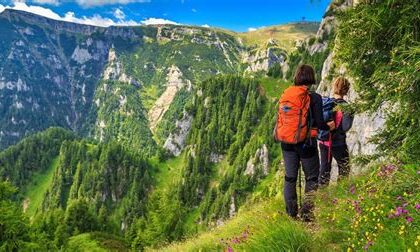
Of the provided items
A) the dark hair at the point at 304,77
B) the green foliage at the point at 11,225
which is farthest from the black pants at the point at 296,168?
the green foliage at the point at 11,225

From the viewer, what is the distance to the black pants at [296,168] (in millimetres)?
10555

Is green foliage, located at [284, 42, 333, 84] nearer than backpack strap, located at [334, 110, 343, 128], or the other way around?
backpack strap, located at [334, 110, 343, 128]

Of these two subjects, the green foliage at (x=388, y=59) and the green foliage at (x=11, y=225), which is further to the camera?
the green foliage at (x=11, y=225)

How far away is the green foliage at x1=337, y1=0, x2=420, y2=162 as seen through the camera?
6.73m

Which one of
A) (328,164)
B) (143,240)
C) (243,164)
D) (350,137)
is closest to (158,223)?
(143,240)

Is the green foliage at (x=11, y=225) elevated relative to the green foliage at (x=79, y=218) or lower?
elevated

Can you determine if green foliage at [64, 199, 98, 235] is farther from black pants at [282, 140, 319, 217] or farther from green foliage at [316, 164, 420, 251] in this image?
green foliage at [316, 164, 420, 251]

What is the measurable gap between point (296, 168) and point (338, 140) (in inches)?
104

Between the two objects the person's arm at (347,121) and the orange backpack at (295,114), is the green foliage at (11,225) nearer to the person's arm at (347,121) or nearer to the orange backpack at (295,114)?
the orange backpack at (295,114)

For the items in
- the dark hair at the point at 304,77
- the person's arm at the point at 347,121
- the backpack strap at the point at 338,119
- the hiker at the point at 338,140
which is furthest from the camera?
the backpack strap at the point at 338,119

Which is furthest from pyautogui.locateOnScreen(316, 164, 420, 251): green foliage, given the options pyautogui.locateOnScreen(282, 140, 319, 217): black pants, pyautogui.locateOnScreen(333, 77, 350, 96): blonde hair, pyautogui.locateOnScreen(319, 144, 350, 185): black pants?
pyautogui.locateOnScreen(333, 77, 350, 96): blonde hair

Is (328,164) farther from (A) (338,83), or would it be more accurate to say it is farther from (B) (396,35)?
(B) (396,35)

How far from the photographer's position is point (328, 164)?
13.4 meters

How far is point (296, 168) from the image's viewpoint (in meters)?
10.8
